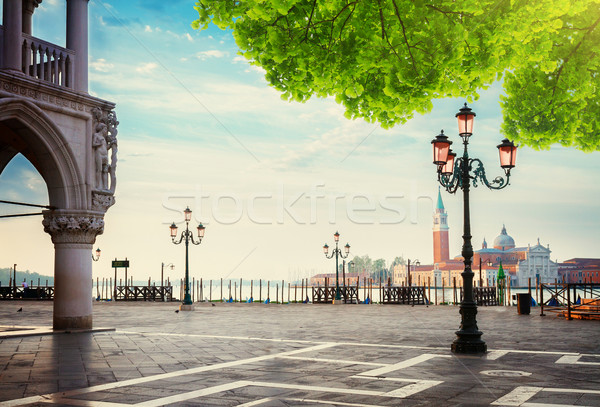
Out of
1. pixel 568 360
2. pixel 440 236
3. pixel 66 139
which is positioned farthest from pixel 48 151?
pixel 440 236

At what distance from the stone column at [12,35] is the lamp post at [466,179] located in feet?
30.1

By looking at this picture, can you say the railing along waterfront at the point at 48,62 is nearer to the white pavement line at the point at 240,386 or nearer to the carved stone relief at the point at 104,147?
the carved stone relief at the point at 104,147

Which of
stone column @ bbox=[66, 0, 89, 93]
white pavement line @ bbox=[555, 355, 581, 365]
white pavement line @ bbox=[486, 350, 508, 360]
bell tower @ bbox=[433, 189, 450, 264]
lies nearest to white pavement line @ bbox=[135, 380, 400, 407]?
white pavement line @ bbox=[486, 350, 508, 360]

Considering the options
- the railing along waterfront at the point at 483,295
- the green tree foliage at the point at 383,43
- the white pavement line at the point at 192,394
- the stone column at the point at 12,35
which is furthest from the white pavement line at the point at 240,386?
the railing along waterfront at the point at 483,295

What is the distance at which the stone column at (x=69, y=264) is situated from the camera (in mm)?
14094

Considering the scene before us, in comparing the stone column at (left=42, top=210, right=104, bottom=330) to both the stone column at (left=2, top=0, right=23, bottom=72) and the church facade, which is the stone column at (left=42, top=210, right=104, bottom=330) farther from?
the church facade

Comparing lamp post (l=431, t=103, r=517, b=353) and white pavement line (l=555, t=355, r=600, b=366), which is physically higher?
lamp post (l=431, t=103, r=517, b=353)

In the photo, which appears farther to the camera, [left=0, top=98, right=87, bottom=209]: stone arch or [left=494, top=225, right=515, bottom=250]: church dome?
[left=494, top=225, right=515, bottom=250]: church dome

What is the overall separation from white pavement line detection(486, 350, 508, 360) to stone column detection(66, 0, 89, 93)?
11186 mm

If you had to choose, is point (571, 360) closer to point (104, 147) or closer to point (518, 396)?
point (518, 396)

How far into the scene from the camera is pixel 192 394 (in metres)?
7.02

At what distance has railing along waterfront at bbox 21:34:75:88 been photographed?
1333cm

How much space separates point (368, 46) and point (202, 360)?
5818mm

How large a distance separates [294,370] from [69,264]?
7639 millimetres
